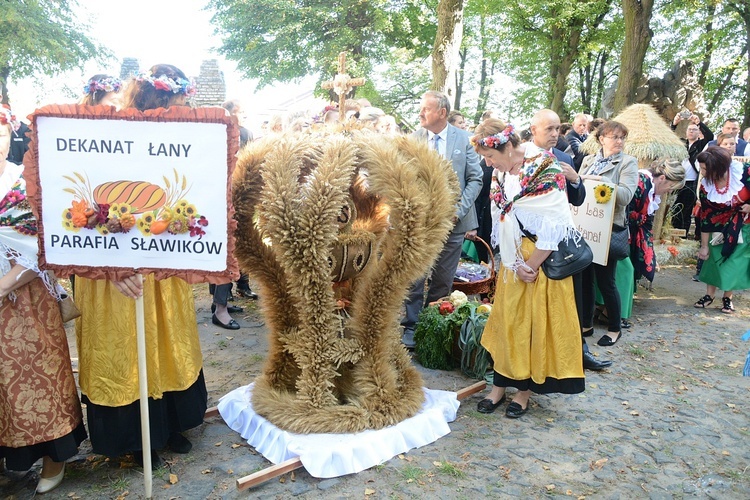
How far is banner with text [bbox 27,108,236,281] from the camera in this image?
2375mm

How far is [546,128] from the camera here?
3475mm

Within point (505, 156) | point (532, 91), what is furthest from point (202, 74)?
point (505, 156)

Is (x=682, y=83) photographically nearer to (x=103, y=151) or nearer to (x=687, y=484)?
(x=687, y=484)

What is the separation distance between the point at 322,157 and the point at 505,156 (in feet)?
3.89

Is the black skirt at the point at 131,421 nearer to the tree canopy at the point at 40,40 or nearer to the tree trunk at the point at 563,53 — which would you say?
the tree trunk at the point at 563,53

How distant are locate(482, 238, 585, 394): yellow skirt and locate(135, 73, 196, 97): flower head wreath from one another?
2120 millimetres

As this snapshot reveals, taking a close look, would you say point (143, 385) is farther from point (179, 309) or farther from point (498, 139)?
point (498, 139)

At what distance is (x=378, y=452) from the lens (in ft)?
9.78

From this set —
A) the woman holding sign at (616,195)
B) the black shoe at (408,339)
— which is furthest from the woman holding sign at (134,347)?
the woman holding sign at (616,195)

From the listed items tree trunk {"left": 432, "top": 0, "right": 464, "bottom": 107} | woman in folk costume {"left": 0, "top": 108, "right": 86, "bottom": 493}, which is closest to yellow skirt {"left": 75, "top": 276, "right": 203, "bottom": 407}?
woman in folk costume {"left": 0, "top": 108, "right": 86, "bottom": 493}

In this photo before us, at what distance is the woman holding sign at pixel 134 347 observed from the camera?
8.86 feet

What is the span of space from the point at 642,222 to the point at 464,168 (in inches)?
78.7

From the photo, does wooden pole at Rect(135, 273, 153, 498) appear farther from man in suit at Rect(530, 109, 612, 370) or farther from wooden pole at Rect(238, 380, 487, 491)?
man in suit at Rect(530, 109, 612, 370)

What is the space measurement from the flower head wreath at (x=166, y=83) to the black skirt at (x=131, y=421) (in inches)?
60.6
